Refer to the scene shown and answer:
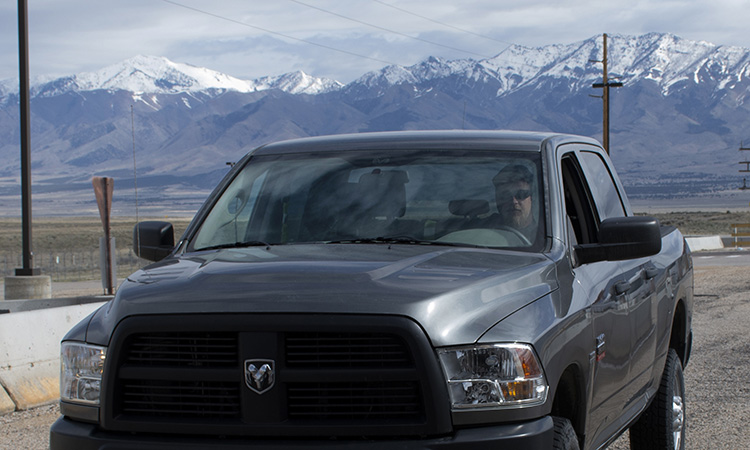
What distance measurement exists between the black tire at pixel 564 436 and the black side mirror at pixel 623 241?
86cm

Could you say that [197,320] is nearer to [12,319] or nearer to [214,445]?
[214,445]

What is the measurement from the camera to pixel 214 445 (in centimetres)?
319

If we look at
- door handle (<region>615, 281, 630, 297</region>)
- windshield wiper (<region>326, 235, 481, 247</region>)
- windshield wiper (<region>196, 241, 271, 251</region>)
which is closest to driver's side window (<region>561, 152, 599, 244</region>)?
door handle (<region>615, 281, 630, 297</region>)

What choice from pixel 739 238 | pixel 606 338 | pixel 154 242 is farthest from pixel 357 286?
pixel 739 238

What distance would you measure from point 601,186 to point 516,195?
51.0 inches

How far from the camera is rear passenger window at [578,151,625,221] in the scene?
205 inches

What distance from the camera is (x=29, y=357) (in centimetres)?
820

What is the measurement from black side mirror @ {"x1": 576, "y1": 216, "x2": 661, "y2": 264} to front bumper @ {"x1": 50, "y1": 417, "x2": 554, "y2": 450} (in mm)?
1073

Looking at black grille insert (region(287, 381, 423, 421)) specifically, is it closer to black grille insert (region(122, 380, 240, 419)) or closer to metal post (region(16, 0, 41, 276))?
black grille insert (region(122, 380, 240, 419))

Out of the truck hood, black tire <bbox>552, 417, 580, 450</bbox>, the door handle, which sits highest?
the truck hood

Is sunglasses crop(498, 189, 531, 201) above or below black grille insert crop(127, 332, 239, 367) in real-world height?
above

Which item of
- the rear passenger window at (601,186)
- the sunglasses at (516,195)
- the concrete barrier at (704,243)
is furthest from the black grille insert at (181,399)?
the concrete barrier at (704,243)

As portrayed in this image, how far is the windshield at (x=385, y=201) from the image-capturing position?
4.27 m

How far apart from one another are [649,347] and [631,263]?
16.4 inches
